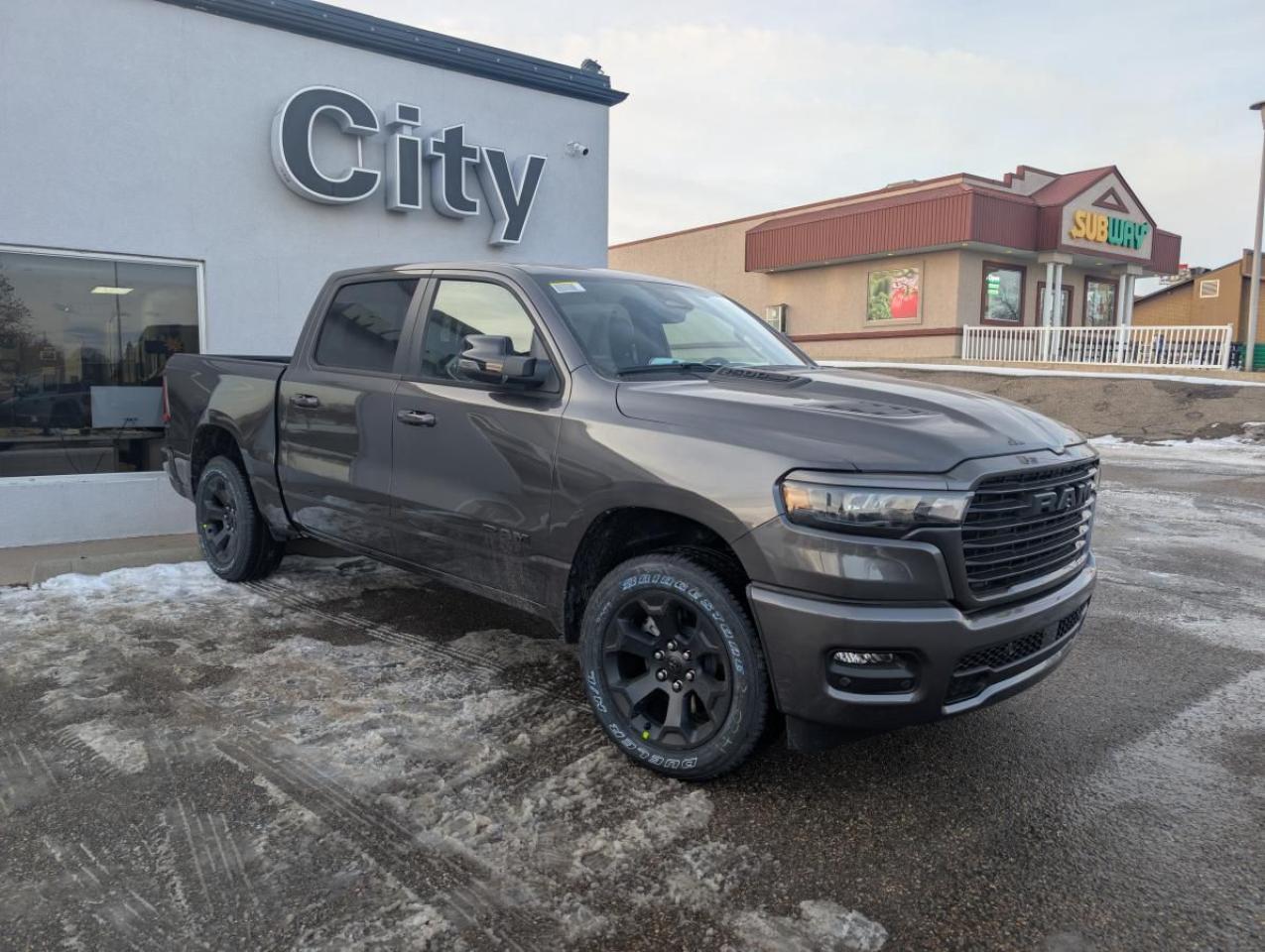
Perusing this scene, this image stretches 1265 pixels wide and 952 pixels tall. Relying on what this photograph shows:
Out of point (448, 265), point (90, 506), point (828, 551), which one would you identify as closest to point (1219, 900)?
point (828, 551)

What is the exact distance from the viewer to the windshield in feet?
12.5

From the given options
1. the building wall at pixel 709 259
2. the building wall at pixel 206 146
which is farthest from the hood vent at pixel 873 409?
the building wall at pixel 709 259

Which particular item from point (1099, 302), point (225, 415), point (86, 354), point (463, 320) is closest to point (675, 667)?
point (463, 320)

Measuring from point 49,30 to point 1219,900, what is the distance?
8479 millimetres

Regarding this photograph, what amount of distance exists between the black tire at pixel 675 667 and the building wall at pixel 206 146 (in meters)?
5.66

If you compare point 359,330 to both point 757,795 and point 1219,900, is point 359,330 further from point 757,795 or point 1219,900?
point 1219,900

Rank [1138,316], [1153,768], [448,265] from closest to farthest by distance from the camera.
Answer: [1153,768], [448,265], [1138,316]

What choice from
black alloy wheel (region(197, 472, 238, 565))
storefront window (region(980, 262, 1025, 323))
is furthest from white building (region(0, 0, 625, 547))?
storefront window (region(980, 262, 1025, 323))

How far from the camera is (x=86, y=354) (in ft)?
23.1

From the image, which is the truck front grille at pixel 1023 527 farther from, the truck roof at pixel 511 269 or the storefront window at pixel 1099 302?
the storefront window at pixel 1099 302

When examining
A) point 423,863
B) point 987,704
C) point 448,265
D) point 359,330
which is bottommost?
point 423,863

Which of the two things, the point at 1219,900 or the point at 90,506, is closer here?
the point at 1219,900

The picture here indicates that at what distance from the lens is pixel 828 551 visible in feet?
8.95

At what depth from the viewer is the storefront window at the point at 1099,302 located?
93.2 feet
